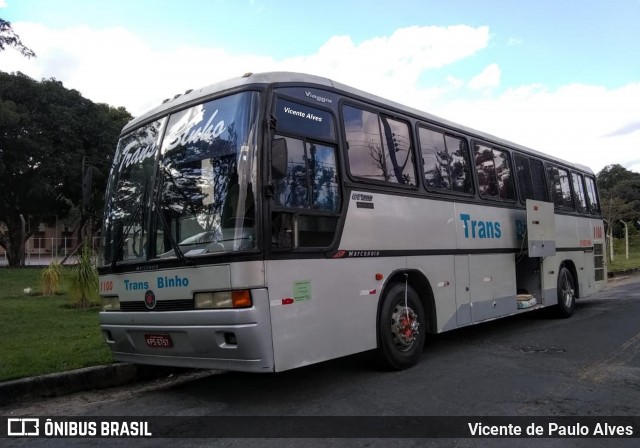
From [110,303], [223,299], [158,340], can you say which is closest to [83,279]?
[110,303]

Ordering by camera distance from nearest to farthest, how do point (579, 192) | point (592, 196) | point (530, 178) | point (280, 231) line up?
point (280, 231) < point (530, 178) < point (579, 192) < point (592, 196)

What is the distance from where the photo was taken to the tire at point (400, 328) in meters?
6.00

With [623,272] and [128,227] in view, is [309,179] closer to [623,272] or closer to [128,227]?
[128,227]

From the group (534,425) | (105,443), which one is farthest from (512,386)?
(105,443)

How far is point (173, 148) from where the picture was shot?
542 cm

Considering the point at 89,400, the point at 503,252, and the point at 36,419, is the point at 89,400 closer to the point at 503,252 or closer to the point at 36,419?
the point at 36,419

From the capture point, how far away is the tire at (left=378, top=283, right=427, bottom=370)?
600 centimetres

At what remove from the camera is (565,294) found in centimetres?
1079

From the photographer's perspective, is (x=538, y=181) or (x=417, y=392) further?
(x=538, y=181)

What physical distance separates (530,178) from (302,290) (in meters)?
6.81

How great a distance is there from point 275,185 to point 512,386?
3.33 m

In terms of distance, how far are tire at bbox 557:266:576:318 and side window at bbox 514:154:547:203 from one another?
1699 millimetres

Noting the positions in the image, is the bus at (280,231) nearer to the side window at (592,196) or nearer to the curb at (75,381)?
the curb at (75,381)

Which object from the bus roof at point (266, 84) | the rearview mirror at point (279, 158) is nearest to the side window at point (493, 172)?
the bus roof at point (266, 84)
